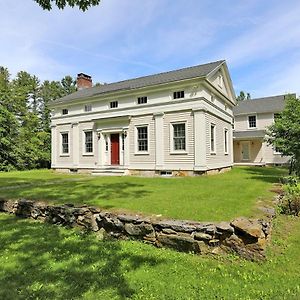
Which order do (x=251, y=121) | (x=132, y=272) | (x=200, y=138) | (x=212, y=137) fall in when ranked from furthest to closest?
(x=251, y=121) → (x=212, y=137) → (x=200, y=138) → (x=132, y=272)

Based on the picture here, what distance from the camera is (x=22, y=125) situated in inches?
1407

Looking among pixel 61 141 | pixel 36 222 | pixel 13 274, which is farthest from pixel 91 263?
pixel 61 141

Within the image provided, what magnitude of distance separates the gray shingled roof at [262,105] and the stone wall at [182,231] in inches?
1019

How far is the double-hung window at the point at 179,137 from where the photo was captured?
16625 mm

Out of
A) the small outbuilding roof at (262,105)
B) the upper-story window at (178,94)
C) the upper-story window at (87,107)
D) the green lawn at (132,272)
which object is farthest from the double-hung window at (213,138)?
the small outbuilding roof at (262,105)

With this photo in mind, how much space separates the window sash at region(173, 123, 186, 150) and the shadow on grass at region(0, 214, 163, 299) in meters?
11.1

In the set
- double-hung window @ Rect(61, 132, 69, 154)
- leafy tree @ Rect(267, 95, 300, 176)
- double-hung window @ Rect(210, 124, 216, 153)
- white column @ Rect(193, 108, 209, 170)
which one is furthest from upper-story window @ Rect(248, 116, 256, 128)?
double-hung window @ Rect(61, 132, 69, 154)

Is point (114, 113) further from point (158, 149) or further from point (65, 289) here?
point (65, 289)

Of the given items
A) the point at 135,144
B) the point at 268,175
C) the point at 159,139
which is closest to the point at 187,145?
the point at 159,139

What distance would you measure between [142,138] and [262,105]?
61.3ft

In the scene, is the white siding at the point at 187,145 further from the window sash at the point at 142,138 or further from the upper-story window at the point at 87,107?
the upper-story window at the point at 87,107

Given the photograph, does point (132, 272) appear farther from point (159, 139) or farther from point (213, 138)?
point (213, 138)

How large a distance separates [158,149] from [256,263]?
12.9 m

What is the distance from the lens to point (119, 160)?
1927cm
